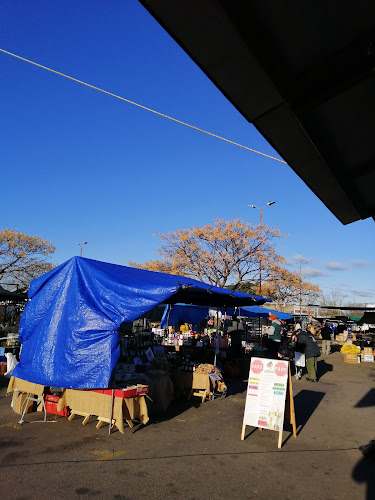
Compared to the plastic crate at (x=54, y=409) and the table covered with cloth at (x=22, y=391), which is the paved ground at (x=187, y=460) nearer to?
the plastic crate at (x=54, y=409)

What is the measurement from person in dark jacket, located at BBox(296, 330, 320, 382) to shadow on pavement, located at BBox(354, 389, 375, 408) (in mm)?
1846

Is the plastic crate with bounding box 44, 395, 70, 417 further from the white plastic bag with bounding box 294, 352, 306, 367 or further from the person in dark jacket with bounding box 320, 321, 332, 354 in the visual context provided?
the person in dark jacket with bounding box 320, 321, 332, 354

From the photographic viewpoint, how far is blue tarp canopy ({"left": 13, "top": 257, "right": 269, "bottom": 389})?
6.25 meters

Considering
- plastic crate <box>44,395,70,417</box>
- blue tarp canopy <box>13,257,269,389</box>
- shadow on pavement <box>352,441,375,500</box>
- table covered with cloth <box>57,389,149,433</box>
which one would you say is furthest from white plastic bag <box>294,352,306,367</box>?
plastic crate <box>44,395,70,417</box>

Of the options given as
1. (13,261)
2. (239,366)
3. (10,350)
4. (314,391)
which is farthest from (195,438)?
(13,261)

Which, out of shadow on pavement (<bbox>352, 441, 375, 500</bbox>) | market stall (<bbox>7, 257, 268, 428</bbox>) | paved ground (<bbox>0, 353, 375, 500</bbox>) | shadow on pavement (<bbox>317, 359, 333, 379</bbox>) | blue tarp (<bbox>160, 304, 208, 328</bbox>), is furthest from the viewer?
blue tarp (<bbox>160, 304, 208, 328</bbox>)

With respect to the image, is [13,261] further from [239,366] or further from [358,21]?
[358,21]

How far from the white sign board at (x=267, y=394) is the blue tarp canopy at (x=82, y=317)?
6.98 feet

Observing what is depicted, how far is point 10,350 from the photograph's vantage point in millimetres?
12617

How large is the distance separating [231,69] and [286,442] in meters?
6.22

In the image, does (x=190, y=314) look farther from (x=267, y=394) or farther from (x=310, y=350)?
(x=267, y=394)

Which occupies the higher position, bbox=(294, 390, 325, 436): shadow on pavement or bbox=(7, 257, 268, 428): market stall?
bbox=(7, 257, 268, 428): market stall

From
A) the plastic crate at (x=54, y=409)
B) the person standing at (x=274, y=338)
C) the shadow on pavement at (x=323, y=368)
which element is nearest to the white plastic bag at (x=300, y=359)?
the shadow on pavement at (x=323, y=368)

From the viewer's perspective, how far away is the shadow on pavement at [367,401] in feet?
29.6
